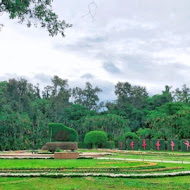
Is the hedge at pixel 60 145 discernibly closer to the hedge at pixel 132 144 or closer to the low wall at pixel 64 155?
the low wall at pixel 64 155

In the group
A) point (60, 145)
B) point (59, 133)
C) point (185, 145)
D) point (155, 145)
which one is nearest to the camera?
point (60, 145)

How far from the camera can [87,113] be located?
52562 millimetres

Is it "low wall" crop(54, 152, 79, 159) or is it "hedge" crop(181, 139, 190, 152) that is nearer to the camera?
"low wall" crop(54, 152, 79, 159)

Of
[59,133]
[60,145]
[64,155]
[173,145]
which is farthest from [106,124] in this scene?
[64,155]

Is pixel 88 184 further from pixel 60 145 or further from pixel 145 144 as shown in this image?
pixel 145 144

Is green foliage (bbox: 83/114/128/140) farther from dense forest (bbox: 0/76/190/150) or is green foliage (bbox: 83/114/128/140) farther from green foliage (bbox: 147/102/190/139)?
green foliage (bbox: 147/102/190/139)

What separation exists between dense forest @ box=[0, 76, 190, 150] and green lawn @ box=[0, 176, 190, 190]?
27795 mm

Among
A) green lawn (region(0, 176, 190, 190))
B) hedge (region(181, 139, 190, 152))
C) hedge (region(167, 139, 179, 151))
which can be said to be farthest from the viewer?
hedge (region(167, 139, 179, 151))

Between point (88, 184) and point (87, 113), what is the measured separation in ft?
141

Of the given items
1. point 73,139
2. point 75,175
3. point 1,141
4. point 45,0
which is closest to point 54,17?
point 45,0

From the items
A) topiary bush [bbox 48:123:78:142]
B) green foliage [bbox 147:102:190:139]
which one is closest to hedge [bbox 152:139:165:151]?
green foliage [bbox 147:102:190:139]

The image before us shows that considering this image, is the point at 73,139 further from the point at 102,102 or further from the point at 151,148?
the point at 102,102

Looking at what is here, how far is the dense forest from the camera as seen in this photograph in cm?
3884

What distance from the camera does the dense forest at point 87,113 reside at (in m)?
38.8
